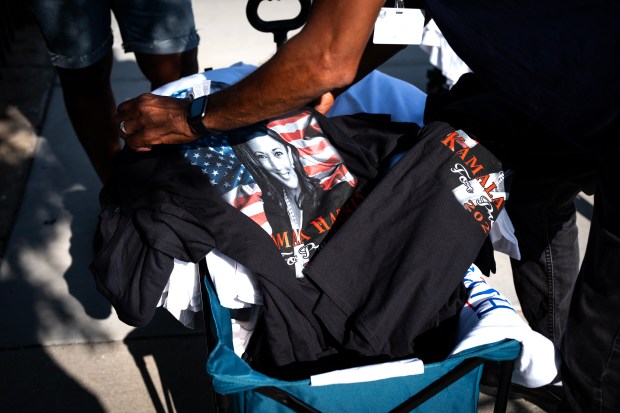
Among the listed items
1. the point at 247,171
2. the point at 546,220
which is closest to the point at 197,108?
the point at 247,171

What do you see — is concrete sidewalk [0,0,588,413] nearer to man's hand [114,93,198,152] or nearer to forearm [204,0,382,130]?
man's hand [114,93,198,152]

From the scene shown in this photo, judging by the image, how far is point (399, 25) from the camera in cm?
183

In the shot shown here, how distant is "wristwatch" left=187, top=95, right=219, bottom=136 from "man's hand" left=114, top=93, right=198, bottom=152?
16 mm

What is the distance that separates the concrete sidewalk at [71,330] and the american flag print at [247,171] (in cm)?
102

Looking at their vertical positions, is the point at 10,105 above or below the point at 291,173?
below

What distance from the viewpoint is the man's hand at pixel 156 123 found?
1.68 meters

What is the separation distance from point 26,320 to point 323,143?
5.22 ft

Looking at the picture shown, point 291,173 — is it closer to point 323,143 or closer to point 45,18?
point 323,143

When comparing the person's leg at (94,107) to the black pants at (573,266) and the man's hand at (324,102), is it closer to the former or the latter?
the man's hand at (324,102)

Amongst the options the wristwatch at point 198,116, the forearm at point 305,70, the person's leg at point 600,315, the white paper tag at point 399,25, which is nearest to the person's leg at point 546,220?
the person's leg at point 600,315

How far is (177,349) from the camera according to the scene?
8.59 feet

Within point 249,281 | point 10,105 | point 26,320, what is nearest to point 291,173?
point 249,281

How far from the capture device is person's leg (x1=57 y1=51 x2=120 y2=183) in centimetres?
263

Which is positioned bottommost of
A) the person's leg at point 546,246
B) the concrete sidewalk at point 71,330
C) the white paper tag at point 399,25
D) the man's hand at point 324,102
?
the concrete sidewalk at point 71,330
